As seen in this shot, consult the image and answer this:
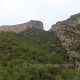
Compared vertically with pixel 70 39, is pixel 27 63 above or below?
below

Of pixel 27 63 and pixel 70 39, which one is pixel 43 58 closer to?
pixel 27 63

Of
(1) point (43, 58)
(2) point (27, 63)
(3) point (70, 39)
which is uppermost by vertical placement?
(3) point (70, 39)

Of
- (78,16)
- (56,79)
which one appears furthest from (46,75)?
(78,16)

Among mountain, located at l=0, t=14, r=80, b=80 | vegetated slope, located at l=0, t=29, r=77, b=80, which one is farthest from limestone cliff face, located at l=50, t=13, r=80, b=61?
vegetated slope, located at l=0, t=29, r=77, b=80

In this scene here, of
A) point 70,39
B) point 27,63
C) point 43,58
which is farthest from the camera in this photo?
point 70,39

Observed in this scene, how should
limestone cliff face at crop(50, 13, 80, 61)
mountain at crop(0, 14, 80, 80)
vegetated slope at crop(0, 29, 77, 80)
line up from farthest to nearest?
limestone cliff face at crop(50, 13, 80, 61) → mountain at crop(0, 14, 80, 80) → vegetated slope at crop(0, 29, 77, 80)

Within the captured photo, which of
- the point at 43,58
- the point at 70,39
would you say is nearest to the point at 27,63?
the point at 43,58

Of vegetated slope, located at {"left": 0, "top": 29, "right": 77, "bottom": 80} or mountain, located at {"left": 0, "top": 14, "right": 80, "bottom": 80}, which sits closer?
vegetated slope, located at {"left": 0, "top": 29, "right": 77, "bottom": 80}

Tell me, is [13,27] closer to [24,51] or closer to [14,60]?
[24,51]

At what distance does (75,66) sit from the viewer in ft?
121

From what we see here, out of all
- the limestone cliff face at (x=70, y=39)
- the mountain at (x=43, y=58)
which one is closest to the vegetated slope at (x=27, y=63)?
the mountain at (x=43, y=58)

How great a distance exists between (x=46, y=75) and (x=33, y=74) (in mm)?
1378

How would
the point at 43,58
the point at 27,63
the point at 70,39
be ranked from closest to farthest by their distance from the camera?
1. the point at 27,63
2. the point at 43,58
3. the point at 70,39

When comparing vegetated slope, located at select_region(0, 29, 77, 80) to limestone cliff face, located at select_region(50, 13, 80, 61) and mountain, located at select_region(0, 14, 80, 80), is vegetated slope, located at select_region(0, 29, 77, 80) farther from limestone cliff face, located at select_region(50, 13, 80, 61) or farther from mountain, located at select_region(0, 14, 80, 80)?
limestone cliff face, located at select_region(50, 13, 80, 61)
